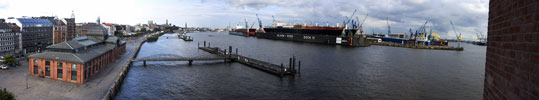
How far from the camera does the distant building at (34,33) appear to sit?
55.0 metres

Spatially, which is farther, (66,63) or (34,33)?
(34,33)

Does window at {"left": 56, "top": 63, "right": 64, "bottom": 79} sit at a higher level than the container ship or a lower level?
lower

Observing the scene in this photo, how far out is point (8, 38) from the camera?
48.0m

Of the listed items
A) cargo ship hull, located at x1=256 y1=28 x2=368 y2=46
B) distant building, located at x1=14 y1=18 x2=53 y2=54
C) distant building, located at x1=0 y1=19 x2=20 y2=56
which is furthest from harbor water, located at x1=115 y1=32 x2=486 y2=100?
cargo ship hull, located at x1=256 y1=28 x2=368 y2=46

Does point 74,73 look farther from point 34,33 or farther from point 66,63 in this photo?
point 34,33

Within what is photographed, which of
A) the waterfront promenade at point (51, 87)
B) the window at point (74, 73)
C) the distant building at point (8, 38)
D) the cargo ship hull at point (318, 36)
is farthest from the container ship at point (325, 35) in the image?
the window at point (74, 73)

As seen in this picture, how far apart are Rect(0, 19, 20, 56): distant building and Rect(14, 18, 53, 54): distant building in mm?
2253

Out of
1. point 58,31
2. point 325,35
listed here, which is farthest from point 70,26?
point 325,35

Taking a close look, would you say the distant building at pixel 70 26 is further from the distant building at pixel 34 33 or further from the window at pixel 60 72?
the window at pixel 60 72

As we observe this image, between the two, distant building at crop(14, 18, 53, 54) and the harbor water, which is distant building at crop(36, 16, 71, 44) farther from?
the harbor water

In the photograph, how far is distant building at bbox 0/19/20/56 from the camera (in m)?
46.2

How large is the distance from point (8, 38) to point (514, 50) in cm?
6049

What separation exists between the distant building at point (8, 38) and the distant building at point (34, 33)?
7.39 ft

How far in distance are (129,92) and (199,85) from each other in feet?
21.7
